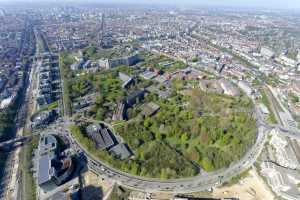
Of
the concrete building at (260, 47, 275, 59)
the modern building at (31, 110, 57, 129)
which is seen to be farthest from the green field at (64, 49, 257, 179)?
the concrete building at (260, 47, 275, 59)

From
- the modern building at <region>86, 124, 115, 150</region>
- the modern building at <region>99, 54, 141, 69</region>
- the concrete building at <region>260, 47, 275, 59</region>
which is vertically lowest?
the modern building at <region>86, 124, 115, 150</region>

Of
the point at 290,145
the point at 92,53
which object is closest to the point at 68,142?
the point at 290,145

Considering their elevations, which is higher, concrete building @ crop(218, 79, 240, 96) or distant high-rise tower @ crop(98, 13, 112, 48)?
distant high-rise tower @ crop(98, 13, 112, 48)

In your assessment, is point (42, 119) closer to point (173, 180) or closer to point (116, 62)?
point (173, 180)

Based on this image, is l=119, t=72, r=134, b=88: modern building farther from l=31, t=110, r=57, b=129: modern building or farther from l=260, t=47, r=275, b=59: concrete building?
l=260, t=47, r=275, b=59: concrete building

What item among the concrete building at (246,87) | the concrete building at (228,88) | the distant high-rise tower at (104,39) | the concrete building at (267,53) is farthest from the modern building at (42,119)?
the concrete building at (267,53)

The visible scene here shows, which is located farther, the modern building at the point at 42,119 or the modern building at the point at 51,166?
the modern building at the point at 42,119

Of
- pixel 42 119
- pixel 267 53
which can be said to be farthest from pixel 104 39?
pixel 267 53

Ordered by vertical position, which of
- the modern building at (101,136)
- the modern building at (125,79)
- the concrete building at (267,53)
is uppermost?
the concrete building at (267,53)

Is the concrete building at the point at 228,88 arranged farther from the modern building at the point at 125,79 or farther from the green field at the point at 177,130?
the modern building at the point at 125,79
